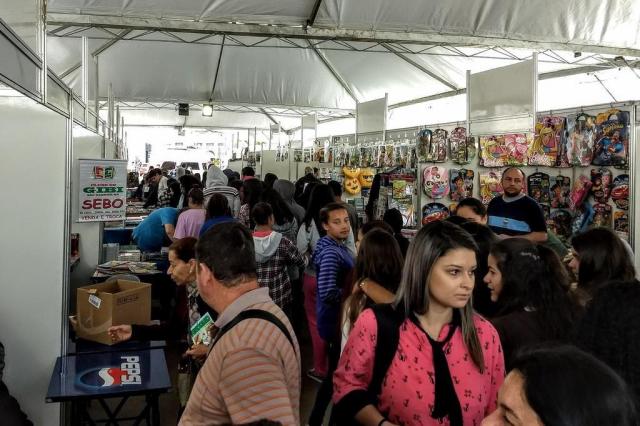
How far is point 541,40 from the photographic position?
5035mm

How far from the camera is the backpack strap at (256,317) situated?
1.52 metres

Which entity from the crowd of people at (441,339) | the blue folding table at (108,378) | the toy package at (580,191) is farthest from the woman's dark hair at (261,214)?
the toy package at (580,191)

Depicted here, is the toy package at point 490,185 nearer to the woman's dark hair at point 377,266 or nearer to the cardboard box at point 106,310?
the woman's dark hair at point 377,266

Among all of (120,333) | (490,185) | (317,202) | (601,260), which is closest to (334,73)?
(490,185)

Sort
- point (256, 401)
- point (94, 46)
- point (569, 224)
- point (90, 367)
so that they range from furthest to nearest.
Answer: point (94, 46)
point (569, 224)
point (90, 367)
point (256, 401)

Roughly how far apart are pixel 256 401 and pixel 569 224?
3.76m

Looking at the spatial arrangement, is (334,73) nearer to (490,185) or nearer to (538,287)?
(490,185)

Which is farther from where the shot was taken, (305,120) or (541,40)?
(305,120)

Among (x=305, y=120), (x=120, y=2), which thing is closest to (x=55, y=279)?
(x=120, y=2)

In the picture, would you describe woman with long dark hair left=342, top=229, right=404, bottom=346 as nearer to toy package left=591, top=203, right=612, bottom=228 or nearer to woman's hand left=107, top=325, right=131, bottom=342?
woman's hand left=107, top=325, right=131, bottom=342

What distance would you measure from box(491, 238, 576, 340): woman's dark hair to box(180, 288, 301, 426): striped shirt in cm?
98

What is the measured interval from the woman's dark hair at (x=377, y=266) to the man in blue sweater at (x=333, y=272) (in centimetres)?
63

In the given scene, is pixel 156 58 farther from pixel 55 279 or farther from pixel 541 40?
pixel 55 279

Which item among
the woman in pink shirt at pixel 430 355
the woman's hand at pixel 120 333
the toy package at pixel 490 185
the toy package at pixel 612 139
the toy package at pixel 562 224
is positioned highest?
the toy package at pixel 612 139
